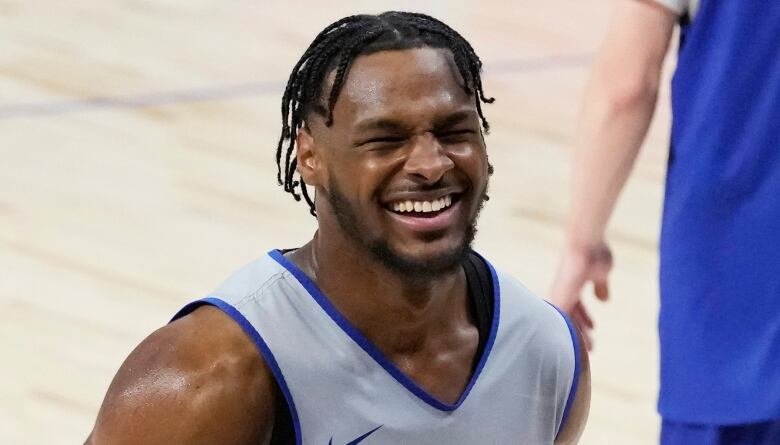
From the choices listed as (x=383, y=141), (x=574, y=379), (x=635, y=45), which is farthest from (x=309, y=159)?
(x=635, y=45)

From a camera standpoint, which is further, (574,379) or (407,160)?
(574,379)

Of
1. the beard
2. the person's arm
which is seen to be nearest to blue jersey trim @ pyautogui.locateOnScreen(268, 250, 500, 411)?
the beard

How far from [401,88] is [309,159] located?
0.55 ft

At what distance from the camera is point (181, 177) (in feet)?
16.3

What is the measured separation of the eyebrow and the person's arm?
55 cm

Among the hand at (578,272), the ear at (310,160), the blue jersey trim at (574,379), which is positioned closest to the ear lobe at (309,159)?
the ear at (310,160)

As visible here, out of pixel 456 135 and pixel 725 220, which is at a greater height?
pixel 456 135

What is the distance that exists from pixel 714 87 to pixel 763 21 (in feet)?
0.38

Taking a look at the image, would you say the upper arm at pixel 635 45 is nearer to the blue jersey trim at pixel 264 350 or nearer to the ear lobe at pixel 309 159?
the ear lobe at pixel 309 159

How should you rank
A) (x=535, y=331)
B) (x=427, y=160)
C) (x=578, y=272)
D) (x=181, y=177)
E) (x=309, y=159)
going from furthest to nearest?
1. (x=181, y=177)
2. (x=578, y=272)
3. (x=535, y=331)
4. (x=309, y=159)
5. (x=427, y=160)

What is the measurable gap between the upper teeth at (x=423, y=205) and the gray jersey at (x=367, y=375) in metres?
0.20

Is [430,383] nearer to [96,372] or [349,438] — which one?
[349,438]

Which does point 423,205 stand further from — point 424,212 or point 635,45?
point 635,45

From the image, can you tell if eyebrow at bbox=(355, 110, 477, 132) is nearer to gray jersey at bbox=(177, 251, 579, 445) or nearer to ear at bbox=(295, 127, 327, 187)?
ear at bbox=(295, 127, 327, 187)
